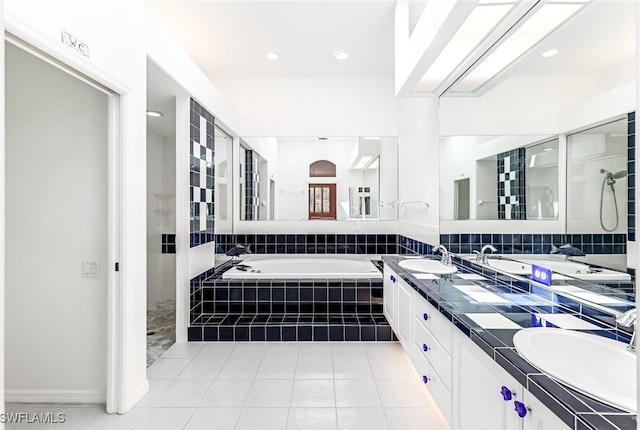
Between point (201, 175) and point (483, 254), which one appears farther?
point (201, 175)

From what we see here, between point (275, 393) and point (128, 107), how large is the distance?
6.48 feet

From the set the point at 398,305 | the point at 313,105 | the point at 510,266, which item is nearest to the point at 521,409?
the point at 510,266

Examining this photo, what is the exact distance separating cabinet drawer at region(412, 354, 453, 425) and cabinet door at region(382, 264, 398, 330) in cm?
70

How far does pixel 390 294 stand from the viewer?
280 cm

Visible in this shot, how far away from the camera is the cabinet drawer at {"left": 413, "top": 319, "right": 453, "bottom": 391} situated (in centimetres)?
147

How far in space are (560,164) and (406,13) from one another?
1818 millimetres

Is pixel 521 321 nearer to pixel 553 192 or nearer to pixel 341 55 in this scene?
pixel 553 192

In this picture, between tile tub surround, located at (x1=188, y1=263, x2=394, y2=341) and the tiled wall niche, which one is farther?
tile tub surround, located at (x1=188, y1=263, x2=394, y2=341)

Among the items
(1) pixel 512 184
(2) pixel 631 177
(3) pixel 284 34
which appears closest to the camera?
(2) pixel 631 177

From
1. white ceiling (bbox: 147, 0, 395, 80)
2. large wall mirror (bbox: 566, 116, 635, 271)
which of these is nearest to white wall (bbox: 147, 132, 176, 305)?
white ceiling (bbox: 147, 0, 395, 80)

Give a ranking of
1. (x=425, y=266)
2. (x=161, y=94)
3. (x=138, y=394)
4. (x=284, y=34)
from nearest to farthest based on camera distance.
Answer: (x=138, y=394) < (x=425, y=266) < (x=161, y=94) < (x=284, y=34)

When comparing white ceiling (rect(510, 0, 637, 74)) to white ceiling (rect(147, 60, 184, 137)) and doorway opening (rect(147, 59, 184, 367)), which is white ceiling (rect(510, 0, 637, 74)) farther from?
doorway opening (rect(147, 59, 184, 367))

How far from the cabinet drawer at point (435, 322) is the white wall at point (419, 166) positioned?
1003 millimetres

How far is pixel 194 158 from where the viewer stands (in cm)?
312
